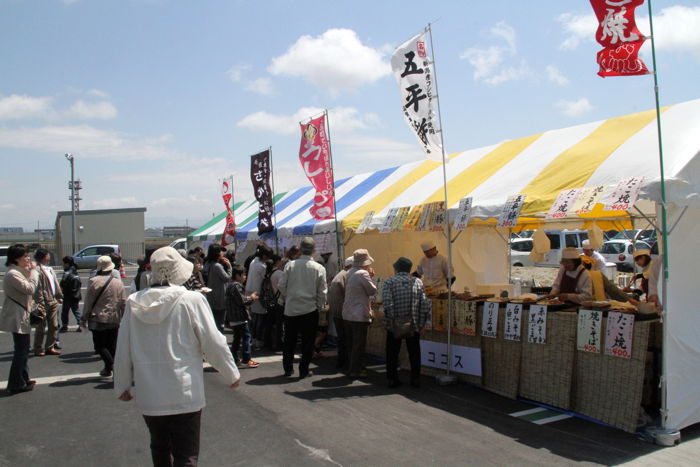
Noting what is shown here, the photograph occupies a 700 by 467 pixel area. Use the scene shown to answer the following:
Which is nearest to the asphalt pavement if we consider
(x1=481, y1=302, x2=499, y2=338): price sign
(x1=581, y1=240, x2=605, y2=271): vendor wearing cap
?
(x1=481, y1=302, x2=499, y2=338): price sign

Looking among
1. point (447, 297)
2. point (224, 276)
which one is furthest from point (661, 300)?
point (224, 276)

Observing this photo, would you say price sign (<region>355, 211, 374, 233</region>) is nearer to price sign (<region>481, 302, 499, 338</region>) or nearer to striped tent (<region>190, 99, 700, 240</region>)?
striped tent (<region>190, 99, 700, 240</region>)

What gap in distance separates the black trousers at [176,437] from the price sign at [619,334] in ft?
12.1

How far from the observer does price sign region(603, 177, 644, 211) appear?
4.65 metres

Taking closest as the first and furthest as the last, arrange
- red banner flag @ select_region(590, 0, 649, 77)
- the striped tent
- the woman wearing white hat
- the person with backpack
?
1. red banner flag @ select_region(590, 0, 649, 77)
2. the striped tent
3. the woman wearing white hat
4. the person with backpack

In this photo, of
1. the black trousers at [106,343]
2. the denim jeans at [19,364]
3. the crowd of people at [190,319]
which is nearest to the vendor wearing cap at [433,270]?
the crowd of people at [190,319]

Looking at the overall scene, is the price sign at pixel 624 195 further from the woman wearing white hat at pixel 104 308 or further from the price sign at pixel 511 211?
the woman wearing white hat at pixel 104 308

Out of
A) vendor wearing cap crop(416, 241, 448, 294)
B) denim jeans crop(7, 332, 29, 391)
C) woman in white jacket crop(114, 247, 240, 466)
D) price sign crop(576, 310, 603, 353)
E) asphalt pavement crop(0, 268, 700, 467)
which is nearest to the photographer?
woman in white jacket crop(114, 247, 240, 466)

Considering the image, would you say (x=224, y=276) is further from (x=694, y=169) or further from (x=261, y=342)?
(x=694, y=169)

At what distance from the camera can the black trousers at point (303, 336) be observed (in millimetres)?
6660

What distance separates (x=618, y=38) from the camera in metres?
4.51

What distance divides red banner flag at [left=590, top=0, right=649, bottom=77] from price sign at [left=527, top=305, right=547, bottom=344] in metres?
2.34

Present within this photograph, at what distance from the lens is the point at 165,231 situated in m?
91.5

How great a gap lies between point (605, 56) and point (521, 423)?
11.0 feet
